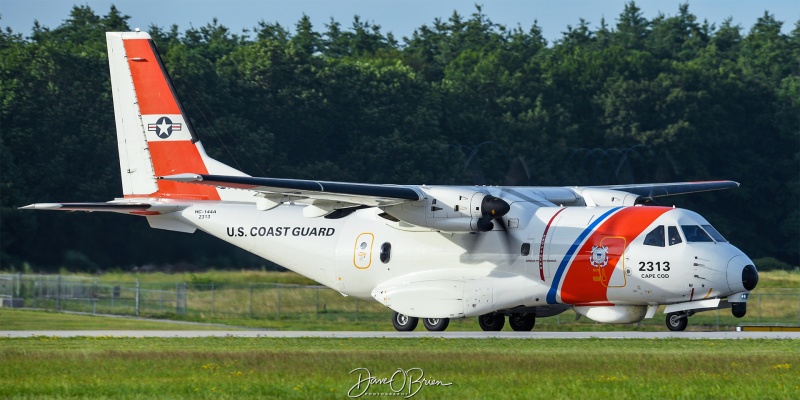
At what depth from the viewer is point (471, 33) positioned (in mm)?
117125

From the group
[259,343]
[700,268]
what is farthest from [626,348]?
[259,343]

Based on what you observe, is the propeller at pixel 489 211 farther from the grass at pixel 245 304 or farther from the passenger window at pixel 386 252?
the grass at pixel 245 304

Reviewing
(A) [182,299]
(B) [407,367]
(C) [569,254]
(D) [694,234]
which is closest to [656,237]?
(D) [694,234]

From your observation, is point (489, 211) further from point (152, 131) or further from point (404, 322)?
point (152, 131)

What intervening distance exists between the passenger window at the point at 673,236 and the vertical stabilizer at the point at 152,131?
12.0 meters

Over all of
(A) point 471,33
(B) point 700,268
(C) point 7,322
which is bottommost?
(C) point 7,322

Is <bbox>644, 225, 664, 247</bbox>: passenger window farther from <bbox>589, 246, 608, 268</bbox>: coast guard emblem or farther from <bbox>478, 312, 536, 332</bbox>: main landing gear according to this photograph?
<bbox>478, 312, 536, 332</bbox>: main landing gear

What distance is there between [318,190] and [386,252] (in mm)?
3894

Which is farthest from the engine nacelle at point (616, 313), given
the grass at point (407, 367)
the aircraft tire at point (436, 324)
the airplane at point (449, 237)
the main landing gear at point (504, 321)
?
the aircraft tire at point (436, 324)

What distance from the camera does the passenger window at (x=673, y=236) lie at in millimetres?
28891

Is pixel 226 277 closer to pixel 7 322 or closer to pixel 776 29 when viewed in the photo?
pixel 7 322

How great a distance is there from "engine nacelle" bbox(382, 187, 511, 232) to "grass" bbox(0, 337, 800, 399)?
3294 millimetres

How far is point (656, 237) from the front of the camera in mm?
29031

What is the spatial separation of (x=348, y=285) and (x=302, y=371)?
11.8 meters
